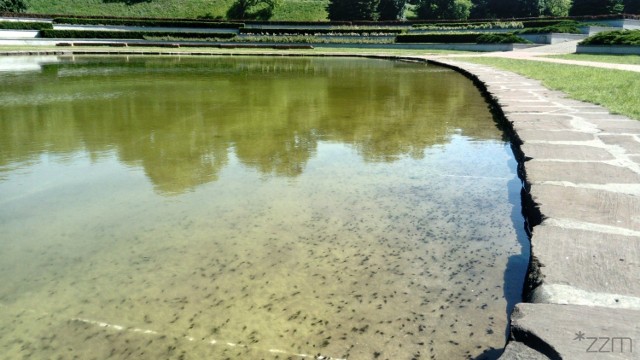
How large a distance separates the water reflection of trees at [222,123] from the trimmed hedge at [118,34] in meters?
27.0

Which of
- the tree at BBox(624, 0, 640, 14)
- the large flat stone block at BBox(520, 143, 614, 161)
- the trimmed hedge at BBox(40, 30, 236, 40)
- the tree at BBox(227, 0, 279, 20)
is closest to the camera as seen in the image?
the large flat stone block at BBox(520, 143, 614, 161)

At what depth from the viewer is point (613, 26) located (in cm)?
3672

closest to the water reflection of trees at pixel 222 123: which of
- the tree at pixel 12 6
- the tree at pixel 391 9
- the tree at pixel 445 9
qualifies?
the tree at pixel 12 6

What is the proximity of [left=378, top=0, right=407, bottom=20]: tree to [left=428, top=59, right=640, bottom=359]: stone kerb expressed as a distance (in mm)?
44905

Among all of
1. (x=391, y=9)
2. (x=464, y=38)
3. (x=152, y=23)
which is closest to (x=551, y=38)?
(x=464, y=38)

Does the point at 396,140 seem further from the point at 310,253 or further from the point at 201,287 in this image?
the point at 201,287

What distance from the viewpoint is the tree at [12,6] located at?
40.0 m

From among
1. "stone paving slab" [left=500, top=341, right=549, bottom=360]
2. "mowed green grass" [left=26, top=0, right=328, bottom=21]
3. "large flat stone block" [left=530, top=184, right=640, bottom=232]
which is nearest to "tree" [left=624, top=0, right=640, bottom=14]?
"mowed green grass" [left=26, top=0, right=328, bottom=21]

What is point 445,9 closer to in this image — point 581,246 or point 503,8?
point 503,8

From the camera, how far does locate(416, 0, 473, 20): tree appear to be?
4703 centimetres

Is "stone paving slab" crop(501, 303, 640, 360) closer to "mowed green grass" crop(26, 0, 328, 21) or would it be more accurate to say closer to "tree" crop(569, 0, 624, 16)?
"tree" crop(569, 0, 624, 16)

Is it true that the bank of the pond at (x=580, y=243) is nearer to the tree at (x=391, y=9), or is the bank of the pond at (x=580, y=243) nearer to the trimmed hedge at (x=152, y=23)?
the trimmed hedge at (x=152, y=23)

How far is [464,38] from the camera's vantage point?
1252 inches

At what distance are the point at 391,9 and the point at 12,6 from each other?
1272 inches
